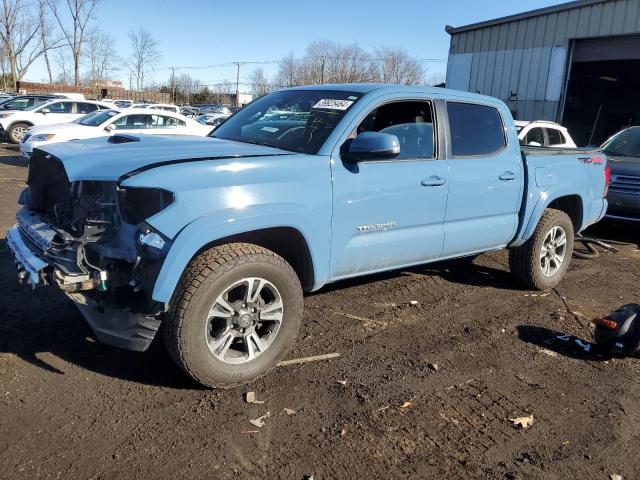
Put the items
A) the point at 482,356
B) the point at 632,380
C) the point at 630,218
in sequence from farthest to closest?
1. the point at 630,218
2. the point at 482,356
3. the point at 632,380

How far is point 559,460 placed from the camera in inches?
116

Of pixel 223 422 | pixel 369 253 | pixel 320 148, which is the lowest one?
pixel 223 422

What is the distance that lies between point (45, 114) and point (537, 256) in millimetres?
18217

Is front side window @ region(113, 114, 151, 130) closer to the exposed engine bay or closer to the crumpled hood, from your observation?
the crumpled hood

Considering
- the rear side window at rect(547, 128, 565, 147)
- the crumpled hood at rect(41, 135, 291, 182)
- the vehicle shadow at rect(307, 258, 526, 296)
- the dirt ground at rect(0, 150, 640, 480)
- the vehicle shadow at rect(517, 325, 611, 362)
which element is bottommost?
the dirt ground at rect(0, 150, 640, 480)

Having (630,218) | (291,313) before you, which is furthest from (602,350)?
(630,218)

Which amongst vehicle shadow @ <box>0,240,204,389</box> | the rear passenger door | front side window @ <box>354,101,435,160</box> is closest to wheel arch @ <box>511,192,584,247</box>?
the rear passenger door

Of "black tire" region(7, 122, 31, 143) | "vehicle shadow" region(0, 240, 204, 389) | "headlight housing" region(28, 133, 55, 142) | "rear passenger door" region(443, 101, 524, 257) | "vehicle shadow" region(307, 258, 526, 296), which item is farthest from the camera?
"black tire" region(7, 122, 31, 143)

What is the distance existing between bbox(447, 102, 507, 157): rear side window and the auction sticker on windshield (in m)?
1.05

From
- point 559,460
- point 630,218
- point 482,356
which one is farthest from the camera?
point 630,218

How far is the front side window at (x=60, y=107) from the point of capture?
18984 mm

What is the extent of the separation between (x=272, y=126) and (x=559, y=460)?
9.90 ft

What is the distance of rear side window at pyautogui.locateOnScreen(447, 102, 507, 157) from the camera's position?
15.4ft

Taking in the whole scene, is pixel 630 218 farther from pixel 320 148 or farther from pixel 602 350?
pixel 320 148
